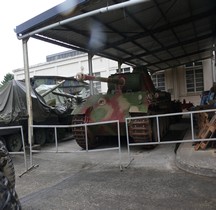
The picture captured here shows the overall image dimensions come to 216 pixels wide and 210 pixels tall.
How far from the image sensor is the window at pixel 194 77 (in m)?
23.3

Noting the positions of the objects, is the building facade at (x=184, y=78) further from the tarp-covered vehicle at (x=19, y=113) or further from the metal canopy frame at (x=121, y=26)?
the tarp-covered vehicle at (x=19, y=113)

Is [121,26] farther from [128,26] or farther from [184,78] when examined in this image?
[184,78]

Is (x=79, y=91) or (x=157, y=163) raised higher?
(x=79, y=91)

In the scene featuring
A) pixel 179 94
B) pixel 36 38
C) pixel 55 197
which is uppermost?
pixel 36 38

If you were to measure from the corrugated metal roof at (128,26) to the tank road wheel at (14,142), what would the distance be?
3105mm

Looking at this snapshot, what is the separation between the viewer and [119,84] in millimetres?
11102

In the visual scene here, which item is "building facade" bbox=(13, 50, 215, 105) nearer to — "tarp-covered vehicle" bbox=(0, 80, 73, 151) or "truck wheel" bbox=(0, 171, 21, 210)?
"tarp-covered vehicle" bbox=(0, 80, 73, 151)

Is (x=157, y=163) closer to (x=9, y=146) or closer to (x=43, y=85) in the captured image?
(x=9, y=146)

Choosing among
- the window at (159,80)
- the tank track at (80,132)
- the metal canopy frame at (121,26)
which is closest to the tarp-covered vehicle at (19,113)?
the metal canopy frame at (121,26)

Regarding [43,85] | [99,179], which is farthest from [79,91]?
[99,179]

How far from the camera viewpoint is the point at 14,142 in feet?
34.6

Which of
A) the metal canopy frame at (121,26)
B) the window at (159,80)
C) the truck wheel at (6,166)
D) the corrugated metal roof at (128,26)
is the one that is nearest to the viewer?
the truck wheel at (6,166)

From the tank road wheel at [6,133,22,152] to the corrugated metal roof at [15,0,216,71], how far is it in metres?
3.10

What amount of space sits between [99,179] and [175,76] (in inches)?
729
